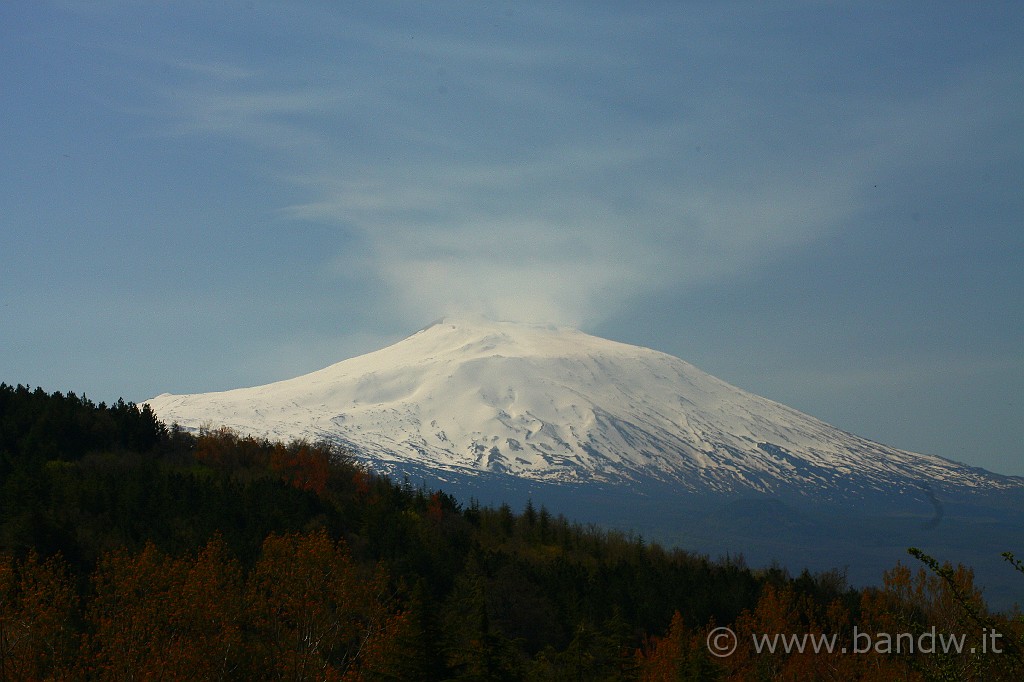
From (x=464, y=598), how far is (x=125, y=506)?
852 inches

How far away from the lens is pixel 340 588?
1604 inches

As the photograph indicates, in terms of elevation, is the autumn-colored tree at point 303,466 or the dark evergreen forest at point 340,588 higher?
the autumn-colored tree at point 303,466

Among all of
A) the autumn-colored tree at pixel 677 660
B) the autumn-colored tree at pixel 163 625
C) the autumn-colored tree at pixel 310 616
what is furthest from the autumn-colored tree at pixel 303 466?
the autumn-colored tree at pixel 163 625

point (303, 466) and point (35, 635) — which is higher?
point (303, 466)

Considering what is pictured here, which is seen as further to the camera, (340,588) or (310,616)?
(340,588)

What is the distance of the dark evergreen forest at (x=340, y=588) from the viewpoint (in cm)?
3092

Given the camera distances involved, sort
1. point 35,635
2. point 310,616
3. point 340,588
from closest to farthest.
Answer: point 35,635, point 310,616, point 340,588

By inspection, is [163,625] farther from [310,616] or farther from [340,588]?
[340,588]

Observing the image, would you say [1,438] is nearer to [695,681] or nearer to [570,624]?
[570,624]

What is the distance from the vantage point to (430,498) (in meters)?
97.6

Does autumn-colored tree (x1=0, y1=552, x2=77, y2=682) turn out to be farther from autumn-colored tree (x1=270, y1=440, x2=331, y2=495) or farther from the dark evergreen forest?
autumn-colored tree (x1=270, y1=440, x2=331, y2=495)

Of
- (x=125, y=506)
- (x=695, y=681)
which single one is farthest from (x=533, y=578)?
(x=695, y=681)

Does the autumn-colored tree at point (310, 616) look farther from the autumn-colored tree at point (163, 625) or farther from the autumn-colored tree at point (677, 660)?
the autumn-colored tree at point (677, 660)

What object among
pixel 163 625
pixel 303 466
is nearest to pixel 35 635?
pixel 163 625
